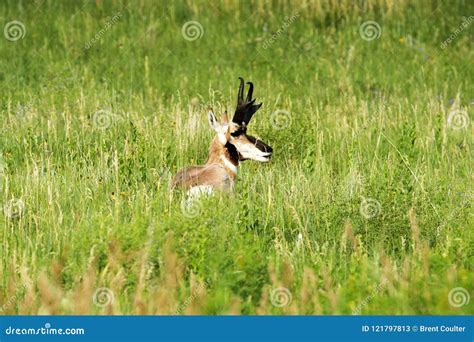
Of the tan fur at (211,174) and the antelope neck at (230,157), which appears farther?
the antelope neck at (230,157)

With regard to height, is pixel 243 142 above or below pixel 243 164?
below

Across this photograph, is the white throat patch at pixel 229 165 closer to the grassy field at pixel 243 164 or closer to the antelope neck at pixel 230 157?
the antelope neck at pixel 230 157

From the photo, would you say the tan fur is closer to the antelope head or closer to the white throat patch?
the white throat patch

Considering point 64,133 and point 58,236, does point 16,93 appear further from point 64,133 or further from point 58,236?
point 58,236

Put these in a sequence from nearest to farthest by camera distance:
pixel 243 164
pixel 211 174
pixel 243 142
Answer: pixel 211 174 < pixel 243 142 < pixel 243 164

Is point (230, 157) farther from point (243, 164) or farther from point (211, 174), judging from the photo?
point (243, 164)

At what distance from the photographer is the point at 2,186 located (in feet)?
29.7

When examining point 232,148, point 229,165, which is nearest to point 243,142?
point 232,148

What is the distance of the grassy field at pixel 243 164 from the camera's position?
649 centimetres

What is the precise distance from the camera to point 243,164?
34.2 feet

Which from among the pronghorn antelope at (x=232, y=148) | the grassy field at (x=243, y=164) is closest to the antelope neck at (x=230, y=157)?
the pronghorn antelope at (x=232, y=148)

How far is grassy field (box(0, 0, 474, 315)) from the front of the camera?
21.3ft

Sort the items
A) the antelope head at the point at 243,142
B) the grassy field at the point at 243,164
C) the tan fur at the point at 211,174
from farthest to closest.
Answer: the antelope head at the point at 243,142, the tan fur at the point at 211,174, the grassy field at the point at 243,164

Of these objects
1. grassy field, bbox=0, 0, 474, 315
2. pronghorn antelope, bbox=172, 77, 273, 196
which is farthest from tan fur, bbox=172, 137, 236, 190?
grassy field, bbox=0, 0, 474, 315
